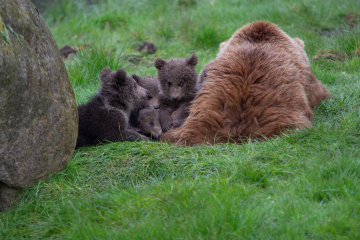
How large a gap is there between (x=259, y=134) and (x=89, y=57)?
172 inches

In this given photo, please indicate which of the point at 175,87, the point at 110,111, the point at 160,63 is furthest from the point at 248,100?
the point at 110,111

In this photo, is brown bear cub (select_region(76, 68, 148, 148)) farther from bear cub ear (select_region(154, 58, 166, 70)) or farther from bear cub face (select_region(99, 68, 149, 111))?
bear cub ear (select_region(154, 58, 166, 70))

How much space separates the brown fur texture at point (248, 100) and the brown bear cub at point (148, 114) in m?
0.26

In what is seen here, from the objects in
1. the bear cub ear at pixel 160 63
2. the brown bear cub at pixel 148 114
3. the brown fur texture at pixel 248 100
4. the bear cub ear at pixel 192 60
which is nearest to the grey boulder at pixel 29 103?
the brown bear cub at pixel 148 114

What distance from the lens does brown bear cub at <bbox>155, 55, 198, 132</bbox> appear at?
17.6 ft

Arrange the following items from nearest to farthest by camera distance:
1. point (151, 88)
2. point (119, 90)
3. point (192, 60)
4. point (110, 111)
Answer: point (110, 111) < point (119, 90) < point (192, 60) < point (151, 88)

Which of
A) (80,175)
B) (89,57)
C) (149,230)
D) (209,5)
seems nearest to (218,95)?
(80,175)

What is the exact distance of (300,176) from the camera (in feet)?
11.1

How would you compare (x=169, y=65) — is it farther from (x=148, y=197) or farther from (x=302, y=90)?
(x=148, y=197)

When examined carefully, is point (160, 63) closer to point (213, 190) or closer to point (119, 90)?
point (119, 90)

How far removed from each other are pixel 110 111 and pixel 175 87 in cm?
117

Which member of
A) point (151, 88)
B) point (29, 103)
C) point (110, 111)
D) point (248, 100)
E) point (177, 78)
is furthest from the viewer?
point (151, 88)

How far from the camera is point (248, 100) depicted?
4535 millimetres

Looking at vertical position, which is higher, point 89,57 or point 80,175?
point 89,57
